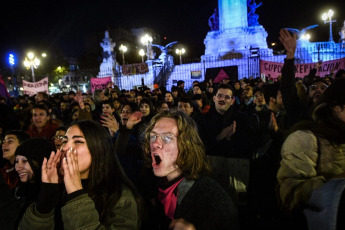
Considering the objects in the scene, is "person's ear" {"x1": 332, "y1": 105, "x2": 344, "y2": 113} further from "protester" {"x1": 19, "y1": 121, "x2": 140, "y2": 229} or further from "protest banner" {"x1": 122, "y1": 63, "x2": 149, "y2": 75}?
"protest banner" {"x1": 122, "y1": 63, "x2": 149, "y2": 75}

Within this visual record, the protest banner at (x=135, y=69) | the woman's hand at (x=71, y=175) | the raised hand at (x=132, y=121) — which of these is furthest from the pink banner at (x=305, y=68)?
the protest banner at (x=135, y=69)

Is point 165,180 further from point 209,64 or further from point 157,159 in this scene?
point 209,64

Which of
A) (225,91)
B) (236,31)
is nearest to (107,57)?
(236,31)

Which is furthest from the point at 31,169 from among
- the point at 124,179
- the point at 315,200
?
the point at 315,200

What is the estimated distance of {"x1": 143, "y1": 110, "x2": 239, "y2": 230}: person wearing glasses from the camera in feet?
5.48

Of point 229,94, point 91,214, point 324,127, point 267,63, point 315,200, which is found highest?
point 267,63

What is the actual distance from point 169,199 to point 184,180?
0.57 ft

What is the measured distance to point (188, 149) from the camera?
2.02 m

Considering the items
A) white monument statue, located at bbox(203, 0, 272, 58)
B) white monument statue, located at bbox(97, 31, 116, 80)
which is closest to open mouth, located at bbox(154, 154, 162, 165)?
white monument statue, located at bbox(203, 0, 272, 58)

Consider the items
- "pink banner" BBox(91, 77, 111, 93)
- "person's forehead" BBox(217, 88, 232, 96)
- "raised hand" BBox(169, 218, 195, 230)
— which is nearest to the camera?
"raised hand" BBox(169, 218, 195, 230)

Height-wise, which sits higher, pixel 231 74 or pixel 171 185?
pixel 231 74

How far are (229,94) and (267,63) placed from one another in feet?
32.1

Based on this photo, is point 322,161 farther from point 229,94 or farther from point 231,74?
point 231,74

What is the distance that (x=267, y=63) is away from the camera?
13180mm
